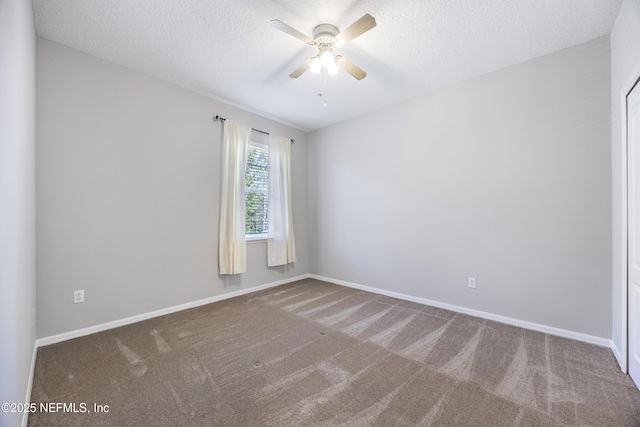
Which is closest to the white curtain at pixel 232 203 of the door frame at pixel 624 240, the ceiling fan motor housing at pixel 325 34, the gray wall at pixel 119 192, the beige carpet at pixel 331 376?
the gray wall at pixel 119 192

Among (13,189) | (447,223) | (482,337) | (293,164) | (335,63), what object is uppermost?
(335,63)

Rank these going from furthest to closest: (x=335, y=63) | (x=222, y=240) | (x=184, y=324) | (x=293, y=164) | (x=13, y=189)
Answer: (x=293, y=164)
(x=222, y=240)
(x=184, y=324)
(x=335, y=63)
(x=13, y=189)

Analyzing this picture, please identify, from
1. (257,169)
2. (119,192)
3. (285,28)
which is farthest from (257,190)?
(285,28)

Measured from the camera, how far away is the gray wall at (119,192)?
2.32m

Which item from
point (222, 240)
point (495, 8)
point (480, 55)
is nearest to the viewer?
point (495, 8)

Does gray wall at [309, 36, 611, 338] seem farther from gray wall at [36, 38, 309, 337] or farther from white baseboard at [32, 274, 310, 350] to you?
gray wall at [36, 38, 309, 337]

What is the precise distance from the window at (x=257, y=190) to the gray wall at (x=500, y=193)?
4.57 ft

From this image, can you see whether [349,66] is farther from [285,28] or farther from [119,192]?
[119,192]

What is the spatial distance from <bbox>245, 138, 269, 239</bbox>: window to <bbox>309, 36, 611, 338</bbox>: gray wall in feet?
4.57

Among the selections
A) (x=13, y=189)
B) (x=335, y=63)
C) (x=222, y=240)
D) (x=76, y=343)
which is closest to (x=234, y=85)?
(x=335, y=63)

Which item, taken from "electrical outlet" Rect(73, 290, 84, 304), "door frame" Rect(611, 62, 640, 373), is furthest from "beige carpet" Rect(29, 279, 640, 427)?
"electrical outlet" Rect(73, 290, 84, 304)

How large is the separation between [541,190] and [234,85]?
11.5ft

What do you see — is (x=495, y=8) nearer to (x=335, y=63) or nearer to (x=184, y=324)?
(x=335, y=63)

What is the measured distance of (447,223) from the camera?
3.15 metres
